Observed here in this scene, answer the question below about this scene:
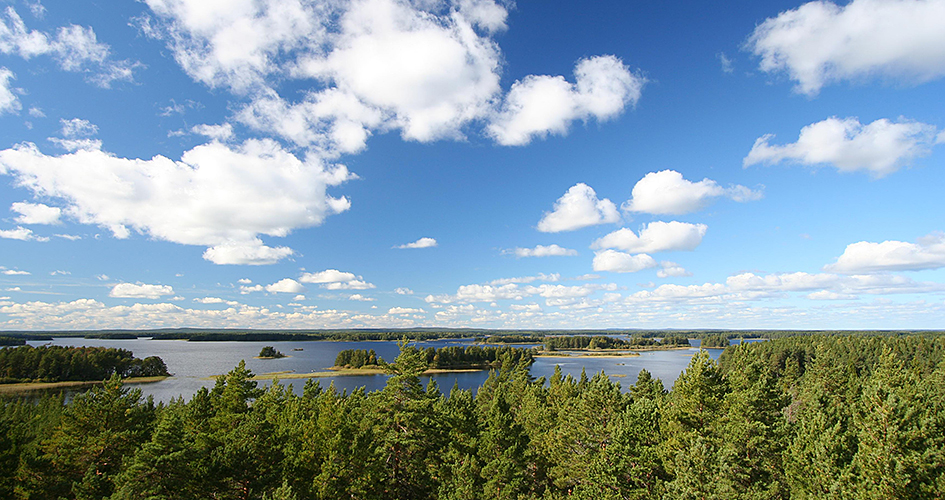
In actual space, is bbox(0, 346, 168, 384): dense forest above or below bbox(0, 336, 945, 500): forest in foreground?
below

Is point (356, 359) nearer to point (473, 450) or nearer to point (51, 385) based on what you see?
point (51, 385)

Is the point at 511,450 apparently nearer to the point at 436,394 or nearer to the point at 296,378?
the point at 436,394

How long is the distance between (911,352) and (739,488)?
117 meters

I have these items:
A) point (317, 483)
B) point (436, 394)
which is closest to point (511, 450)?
point (436, 394)

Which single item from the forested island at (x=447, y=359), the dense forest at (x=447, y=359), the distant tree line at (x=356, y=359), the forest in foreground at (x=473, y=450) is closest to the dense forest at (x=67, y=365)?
the distant tree line at (x=356, y=359)

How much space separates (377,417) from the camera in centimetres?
2666

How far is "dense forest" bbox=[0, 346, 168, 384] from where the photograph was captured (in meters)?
110

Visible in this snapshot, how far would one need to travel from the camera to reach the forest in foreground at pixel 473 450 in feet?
66.7

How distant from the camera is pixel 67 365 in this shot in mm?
115812

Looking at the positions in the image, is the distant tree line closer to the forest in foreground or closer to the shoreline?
the shoreline

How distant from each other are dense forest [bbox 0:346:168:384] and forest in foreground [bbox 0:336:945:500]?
384 feet

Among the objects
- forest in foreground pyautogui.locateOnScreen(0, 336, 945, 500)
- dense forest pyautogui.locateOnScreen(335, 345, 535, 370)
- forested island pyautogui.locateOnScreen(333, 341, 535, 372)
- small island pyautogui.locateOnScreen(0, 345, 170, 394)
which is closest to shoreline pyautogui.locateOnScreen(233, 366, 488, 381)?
forested island pyautogui.locateOnScreen(333, 341, 535, 372)

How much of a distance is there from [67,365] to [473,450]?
144711 millimetres

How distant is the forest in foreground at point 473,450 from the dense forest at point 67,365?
117 m
